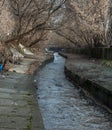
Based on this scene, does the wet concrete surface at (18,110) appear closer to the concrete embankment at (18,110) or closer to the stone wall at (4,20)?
the concrete embankment at (18,110)

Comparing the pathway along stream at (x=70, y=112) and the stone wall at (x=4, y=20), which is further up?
the stone wall at (x=4, y=20)

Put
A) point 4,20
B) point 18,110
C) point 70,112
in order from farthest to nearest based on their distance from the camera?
point 4,20, point 70,112, point 18,110

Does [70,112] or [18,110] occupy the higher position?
[18,110]

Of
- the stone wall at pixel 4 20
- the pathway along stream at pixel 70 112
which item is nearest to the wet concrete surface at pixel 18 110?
the pathway along stream at pixel 70 112

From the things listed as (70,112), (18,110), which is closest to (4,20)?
(70,112)

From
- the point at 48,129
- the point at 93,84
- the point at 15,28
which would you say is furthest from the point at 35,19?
the point at 48,129

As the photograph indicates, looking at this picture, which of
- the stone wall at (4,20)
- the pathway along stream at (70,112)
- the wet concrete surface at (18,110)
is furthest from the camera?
the stone wall at (4,20)

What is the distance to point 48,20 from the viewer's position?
87.8ft

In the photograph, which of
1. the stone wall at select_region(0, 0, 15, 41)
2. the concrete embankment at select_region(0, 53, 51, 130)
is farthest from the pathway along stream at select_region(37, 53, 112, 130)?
the stone wall at select_region(0, 0, 15, 41)

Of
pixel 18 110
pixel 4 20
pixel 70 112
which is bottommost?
pixel 70 112

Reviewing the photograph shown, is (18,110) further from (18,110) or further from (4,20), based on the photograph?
(4,20)

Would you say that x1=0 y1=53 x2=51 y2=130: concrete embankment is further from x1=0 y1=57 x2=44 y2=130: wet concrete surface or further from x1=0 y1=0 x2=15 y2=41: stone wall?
x1=0 y1=0 x2=15 y2=41: stone wall

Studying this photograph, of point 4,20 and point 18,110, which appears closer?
point 18,110

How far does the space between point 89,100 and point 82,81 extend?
Result: 135 inches
